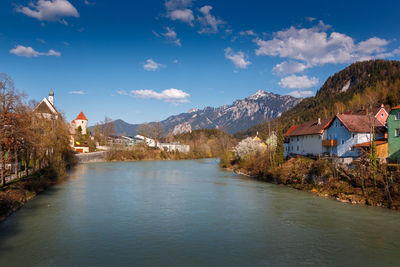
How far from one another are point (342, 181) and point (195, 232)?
18.1 metres

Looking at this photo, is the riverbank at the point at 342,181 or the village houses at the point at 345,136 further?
the village houses at the point at 345,136

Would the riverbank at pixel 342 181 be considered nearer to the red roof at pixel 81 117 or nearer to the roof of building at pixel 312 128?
the roof of building at pixel 312 128

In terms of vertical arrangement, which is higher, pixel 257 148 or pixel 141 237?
pixel 257 148

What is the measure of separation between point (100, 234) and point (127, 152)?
2864 inches

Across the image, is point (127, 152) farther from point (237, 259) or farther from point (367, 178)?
point (237, 259)

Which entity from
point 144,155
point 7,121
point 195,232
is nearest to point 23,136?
point 7,121

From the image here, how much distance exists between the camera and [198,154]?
108688 mm

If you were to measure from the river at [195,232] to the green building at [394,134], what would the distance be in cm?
863

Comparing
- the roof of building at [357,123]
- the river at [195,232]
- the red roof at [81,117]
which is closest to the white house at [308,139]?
the roof of building at [357,123]

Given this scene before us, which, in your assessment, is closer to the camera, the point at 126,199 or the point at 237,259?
the point at 237,259

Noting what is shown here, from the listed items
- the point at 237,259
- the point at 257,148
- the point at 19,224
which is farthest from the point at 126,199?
the point at 257,148

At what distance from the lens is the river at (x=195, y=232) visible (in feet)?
43.2

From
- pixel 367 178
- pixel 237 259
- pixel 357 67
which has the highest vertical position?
pixel 357 67

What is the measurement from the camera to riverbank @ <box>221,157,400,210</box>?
23.9 meters
